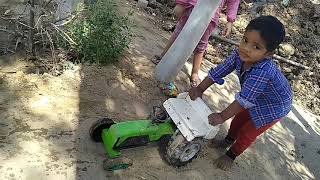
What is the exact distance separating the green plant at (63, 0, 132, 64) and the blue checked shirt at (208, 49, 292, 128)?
3.67ft

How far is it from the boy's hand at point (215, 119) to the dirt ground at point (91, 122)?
1.80 ft

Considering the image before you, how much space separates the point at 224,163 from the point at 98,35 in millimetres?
1711

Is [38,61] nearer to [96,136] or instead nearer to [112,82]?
[112,82]

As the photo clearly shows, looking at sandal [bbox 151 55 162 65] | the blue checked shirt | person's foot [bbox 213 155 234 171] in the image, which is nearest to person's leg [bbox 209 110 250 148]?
person's foot [bbox 213 155 234 171]

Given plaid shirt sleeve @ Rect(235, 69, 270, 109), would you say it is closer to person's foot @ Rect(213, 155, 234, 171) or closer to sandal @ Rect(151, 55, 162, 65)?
person's foot @ Rect(213, 155, 234, 171)

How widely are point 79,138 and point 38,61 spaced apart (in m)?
1.04

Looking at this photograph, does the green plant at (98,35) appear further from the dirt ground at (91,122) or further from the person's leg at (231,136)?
the person's leg at (231,136)

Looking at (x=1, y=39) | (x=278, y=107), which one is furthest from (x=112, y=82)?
(x=278, y=107)

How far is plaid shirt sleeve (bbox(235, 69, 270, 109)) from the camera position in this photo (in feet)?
9.74

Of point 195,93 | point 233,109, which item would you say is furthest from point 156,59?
point 233,109

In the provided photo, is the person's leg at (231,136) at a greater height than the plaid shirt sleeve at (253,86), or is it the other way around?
the plaid shirt sleeve at (253,86)

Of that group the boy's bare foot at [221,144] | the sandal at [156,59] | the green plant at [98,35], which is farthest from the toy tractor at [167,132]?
the sandal at [156,59]

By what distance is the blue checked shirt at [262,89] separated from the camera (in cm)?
298

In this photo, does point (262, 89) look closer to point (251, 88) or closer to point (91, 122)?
point (251, 88)
